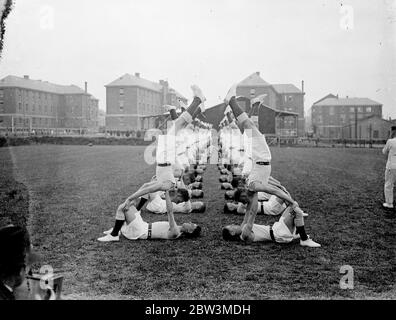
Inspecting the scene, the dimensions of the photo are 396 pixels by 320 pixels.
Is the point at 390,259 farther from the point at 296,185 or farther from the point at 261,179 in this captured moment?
the point at 296,185

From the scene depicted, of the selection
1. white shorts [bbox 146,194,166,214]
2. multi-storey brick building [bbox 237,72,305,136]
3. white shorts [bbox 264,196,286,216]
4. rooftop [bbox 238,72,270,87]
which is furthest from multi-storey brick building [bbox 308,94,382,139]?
white shorts [bbox 146,194,166,214]

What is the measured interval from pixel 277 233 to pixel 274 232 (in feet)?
0.17

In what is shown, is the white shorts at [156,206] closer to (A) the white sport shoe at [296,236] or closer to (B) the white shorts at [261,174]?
(B) the white shorts at [261,174]

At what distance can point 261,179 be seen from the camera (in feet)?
21.3

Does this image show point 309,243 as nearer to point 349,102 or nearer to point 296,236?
point 296,236

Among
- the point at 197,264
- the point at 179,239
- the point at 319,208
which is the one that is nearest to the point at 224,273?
the point at 197,264

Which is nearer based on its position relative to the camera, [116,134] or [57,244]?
[57,244]

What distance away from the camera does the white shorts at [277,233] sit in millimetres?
6320

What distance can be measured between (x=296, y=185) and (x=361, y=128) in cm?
4641

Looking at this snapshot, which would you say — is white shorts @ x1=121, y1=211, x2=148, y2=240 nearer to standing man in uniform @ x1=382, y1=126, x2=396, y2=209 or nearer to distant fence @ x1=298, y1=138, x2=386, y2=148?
standing man in uniform @ x1=382, y1=126, x2=396, y2=209

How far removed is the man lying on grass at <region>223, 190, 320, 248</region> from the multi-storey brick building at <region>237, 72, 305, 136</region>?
25380mm

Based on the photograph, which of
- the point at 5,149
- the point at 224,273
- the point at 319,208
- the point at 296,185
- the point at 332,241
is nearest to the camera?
the point at 224,273

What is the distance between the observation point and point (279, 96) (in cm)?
5100

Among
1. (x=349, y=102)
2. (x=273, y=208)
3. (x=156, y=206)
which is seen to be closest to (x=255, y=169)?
(x=273, y=208)
